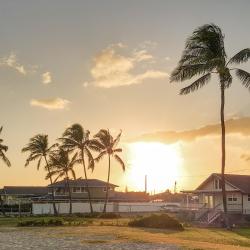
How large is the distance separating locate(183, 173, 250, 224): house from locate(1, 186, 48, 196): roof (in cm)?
4323

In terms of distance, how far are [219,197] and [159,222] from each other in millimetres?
28184

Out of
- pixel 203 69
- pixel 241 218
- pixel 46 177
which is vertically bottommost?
pixel 241 218

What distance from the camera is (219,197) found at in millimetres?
70125

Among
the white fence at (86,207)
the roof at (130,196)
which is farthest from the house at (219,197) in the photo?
the roof at (130,196)

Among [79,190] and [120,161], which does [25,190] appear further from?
[120,161]

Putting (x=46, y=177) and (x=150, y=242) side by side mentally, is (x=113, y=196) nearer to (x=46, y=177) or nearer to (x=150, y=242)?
(x=46, y=177)

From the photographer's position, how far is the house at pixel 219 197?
60.6m

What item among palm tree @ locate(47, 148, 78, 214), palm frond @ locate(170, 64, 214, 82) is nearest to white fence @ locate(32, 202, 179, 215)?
palm tree @ locate(47, 148, 78, 214)

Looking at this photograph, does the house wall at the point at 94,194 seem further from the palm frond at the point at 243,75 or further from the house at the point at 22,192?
the palm frond at the point at 243,75

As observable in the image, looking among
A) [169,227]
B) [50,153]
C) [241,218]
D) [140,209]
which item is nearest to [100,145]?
[50,153]

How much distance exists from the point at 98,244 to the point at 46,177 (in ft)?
190

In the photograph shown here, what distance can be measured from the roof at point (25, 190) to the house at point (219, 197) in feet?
142

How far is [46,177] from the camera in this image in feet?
279

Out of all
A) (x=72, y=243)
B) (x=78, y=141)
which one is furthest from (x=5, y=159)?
(x=72, y=243)
